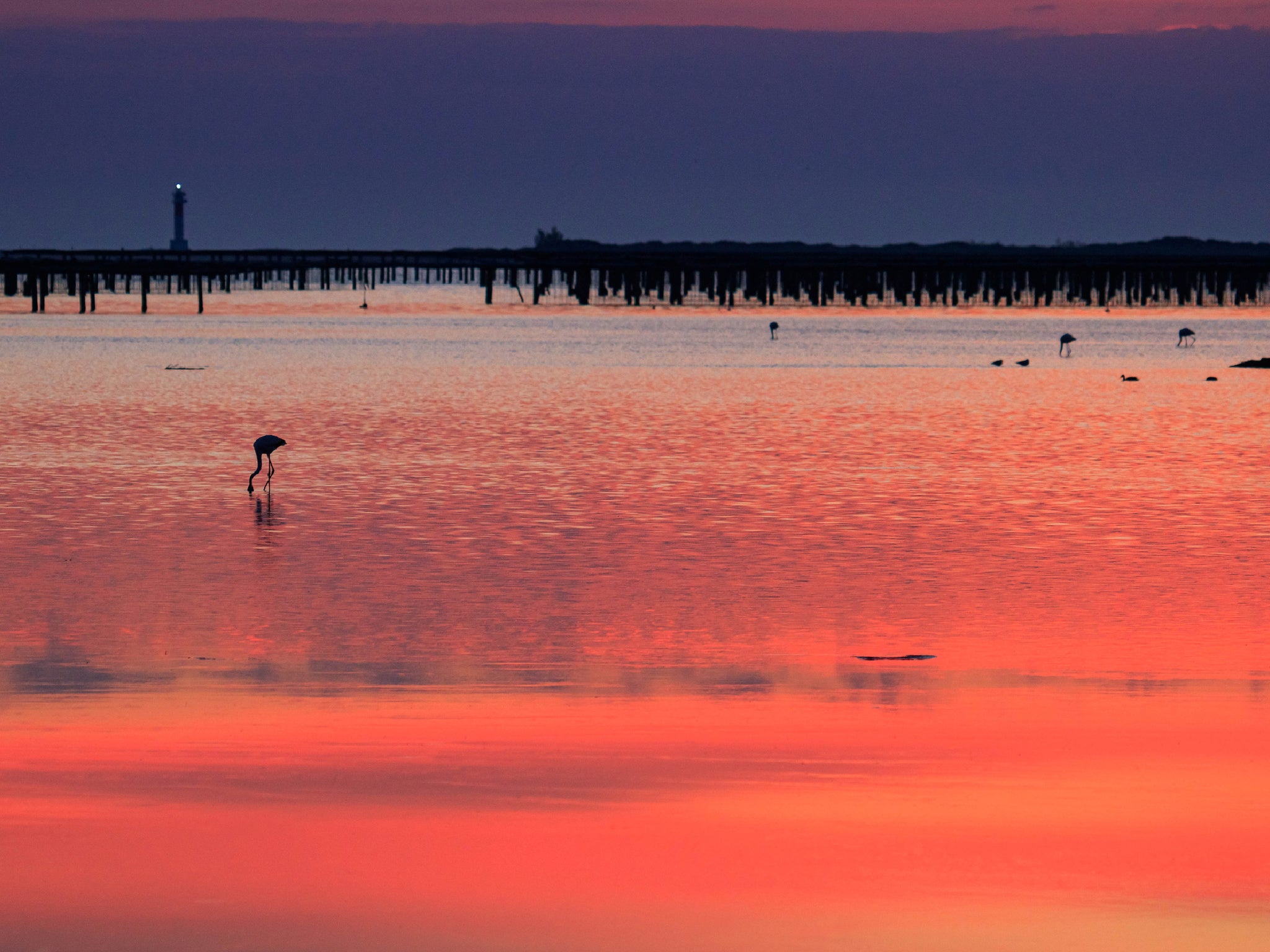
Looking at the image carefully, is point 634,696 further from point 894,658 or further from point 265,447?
point 265,447

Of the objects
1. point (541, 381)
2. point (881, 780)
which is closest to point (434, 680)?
point (881, 780)

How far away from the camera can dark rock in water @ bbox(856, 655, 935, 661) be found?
36.5ft

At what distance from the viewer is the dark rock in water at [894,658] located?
1112 centimetres

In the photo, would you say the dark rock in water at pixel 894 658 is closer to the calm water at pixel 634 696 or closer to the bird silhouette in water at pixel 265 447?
the calm water at pixel 634 696

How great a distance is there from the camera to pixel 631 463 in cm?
2311

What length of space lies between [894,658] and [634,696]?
185 centimetres

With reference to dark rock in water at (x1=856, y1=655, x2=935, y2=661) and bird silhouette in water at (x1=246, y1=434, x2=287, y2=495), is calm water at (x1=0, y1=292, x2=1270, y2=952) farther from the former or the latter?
bird silhouette in water at (x1=246, y1=434, x2=287, y2=495)

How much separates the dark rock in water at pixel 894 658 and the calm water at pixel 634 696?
9 centimetres

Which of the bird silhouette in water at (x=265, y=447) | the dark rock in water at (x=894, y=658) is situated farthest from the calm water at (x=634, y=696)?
the bird silhouette in water at (x=265, y=447)

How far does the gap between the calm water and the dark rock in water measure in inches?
3.7

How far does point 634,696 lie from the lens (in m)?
10.0

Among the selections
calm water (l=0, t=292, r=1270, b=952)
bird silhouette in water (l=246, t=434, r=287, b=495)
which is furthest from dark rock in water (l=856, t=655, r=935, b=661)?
bird silhouette in water (l=246, t=434, r=287, b=495)

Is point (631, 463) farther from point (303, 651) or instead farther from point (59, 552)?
point (303, 651)

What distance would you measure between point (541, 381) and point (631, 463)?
2069 centimetres
